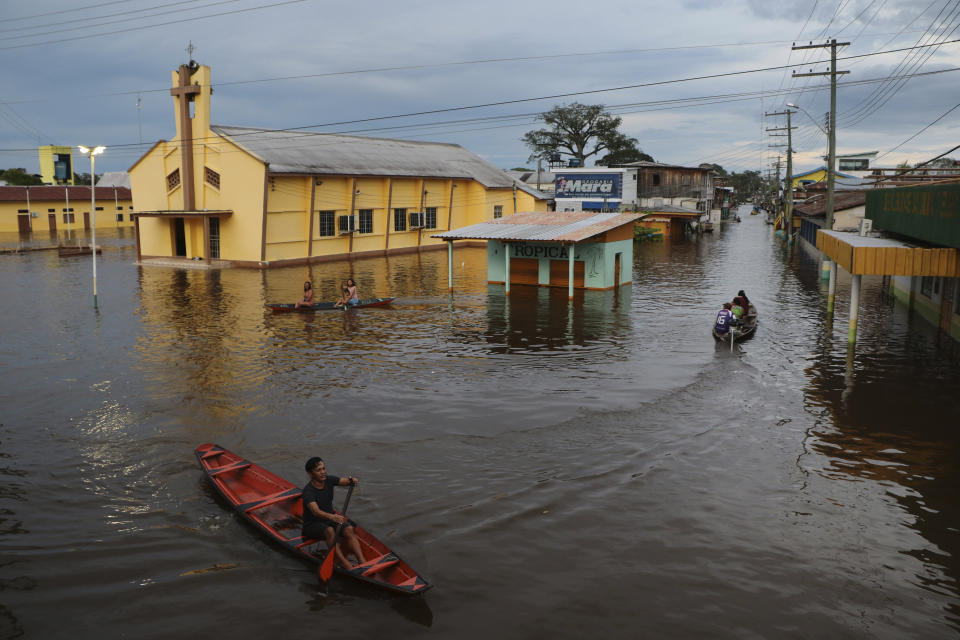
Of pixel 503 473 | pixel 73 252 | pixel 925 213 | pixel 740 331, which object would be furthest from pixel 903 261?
pixel 73 252

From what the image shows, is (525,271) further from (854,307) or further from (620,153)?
(620,153)

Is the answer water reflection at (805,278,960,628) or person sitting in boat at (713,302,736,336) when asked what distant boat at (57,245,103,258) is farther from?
water reflection at (805,278,960,628)

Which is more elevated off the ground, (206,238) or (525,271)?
(206,238)

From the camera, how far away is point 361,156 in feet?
175

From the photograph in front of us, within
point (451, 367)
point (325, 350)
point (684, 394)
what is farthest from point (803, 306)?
point (325, 350)

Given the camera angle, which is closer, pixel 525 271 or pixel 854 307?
pixel 854 307

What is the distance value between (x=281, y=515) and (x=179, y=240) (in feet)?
140

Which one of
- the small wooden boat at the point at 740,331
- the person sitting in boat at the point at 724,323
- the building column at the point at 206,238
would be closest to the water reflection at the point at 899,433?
the small wooden boat at the point at 740,331

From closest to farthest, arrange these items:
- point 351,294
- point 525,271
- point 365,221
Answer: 1. point 351,294
2. point 525,271
3. point 365,221

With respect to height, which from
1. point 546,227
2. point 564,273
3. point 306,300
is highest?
point 546,227

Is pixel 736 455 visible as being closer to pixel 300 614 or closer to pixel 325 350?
pixel 300 614

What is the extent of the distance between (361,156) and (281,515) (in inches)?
1790

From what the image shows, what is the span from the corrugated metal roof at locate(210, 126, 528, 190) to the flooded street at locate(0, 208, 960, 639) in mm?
21190

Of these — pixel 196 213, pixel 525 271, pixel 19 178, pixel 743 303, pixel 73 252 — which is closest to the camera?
pixel 743 303
